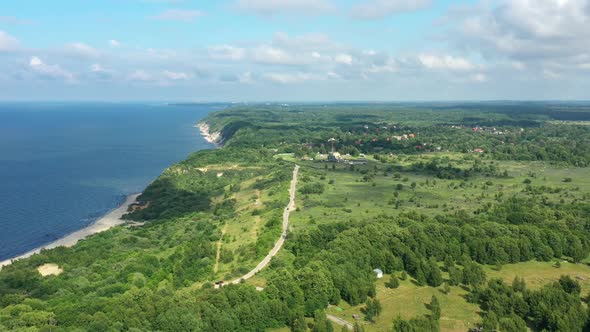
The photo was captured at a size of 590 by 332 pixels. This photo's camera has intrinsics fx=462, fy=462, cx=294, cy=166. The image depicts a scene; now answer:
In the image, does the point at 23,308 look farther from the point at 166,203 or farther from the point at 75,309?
the point at 166,203

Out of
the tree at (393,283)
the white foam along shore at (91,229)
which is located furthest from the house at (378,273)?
the white foam along shore at (91,229)

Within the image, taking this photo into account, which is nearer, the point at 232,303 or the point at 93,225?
the point at 232,303

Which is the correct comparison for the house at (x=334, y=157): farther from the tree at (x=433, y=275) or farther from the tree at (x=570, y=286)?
the tree at (x=570, y=286)

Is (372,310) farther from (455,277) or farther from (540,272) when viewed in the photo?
(540,272)

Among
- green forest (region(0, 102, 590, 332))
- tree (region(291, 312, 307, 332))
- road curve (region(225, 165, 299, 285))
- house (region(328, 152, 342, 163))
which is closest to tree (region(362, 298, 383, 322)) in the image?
green forest (region(0, 102, 590, 332))

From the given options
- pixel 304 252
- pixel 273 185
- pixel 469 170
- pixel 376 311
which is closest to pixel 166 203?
pixel 273 185
